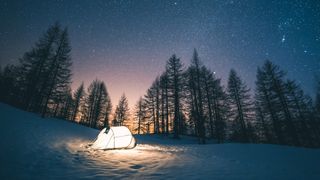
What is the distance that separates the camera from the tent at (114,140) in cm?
971

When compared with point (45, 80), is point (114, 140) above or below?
below

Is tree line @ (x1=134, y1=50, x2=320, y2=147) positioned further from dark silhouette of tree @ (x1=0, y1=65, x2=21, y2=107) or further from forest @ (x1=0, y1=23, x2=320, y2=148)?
dark silhouette of tree @ (x1=0, y1=65, x2=21, y2=107)

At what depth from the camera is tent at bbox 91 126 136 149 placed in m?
9.71

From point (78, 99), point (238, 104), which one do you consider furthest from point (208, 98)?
point (78, 99)

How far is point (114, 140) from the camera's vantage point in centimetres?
988

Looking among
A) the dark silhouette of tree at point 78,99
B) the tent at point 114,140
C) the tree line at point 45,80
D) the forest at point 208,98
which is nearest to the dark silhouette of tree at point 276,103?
the forest at point 208,98

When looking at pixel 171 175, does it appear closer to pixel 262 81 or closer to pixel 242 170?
pixel 242 170

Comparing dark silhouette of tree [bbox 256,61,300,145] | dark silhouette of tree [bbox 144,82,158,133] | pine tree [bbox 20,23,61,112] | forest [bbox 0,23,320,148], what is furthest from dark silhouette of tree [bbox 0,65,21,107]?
dark silhouette of tree [bbox 256,61,300,145]

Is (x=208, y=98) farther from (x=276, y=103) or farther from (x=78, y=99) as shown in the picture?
(x=78, y=99)

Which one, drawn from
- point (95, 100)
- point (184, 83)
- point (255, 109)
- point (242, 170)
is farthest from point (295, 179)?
point (95, 100)

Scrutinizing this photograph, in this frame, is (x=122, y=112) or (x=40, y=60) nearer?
(x=40, y=60)

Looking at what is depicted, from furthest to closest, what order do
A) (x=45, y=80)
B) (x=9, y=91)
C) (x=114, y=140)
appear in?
1. (x=9, y=91)
2. (x=45, y=80)
3. (x=114, y=140)

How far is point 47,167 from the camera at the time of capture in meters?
5.35

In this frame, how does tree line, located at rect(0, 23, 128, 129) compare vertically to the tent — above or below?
above
